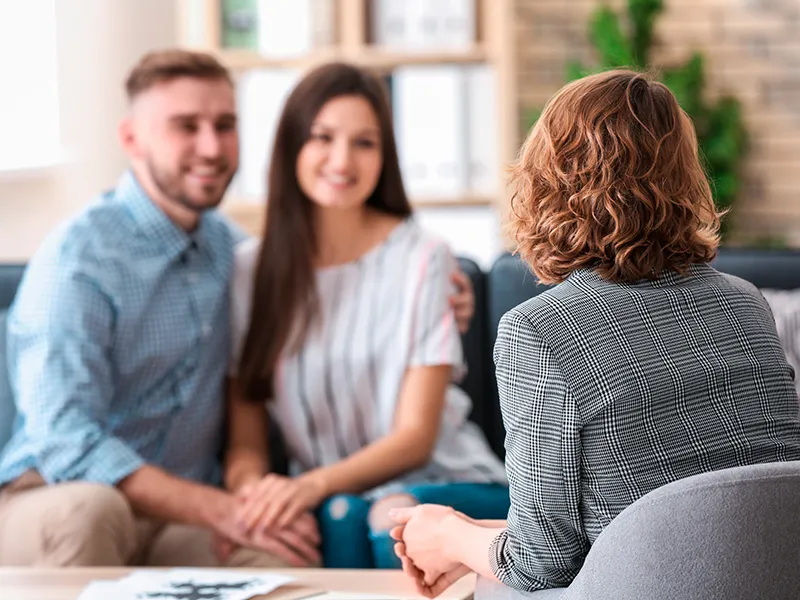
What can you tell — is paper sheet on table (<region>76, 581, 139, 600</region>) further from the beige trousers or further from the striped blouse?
the striped blouse

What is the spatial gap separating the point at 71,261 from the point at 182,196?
0.26 meters

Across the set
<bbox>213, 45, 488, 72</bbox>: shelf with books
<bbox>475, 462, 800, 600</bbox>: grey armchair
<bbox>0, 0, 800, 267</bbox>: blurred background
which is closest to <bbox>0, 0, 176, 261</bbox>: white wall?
<bbox>0, 0, 800, 267</bbox>: blurred background

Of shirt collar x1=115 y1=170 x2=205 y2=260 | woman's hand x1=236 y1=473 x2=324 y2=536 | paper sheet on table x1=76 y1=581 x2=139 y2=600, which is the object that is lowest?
woman's hand x1=236 y1=473 x2=324 y2=536

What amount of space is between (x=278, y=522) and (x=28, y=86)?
6.21ft

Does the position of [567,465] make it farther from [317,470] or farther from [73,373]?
[73,373]

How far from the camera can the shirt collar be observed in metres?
2.16

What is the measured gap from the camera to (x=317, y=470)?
6.57 feet

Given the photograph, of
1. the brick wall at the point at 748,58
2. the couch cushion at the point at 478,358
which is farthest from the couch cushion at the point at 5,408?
the brick wall at the point at 748,58

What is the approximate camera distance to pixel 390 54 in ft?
11.3

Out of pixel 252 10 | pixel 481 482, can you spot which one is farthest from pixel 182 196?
pixel 252 10

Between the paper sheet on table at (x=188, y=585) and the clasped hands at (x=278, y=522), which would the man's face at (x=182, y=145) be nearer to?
the clasped hands at (x=278, y=522)

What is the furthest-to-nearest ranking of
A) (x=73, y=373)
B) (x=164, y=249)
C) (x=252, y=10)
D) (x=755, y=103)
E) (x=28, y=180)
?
(x=755, y=103) < (x=252, y=10) < (x=28, y=180) < (x=164, y=249) < (x=73, y=373)

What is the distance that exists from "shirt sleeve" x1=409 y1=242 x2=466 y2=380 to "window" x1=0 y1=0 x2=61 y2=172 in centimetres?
149

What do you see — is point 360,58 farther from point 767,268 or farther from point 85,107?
point 767,268
